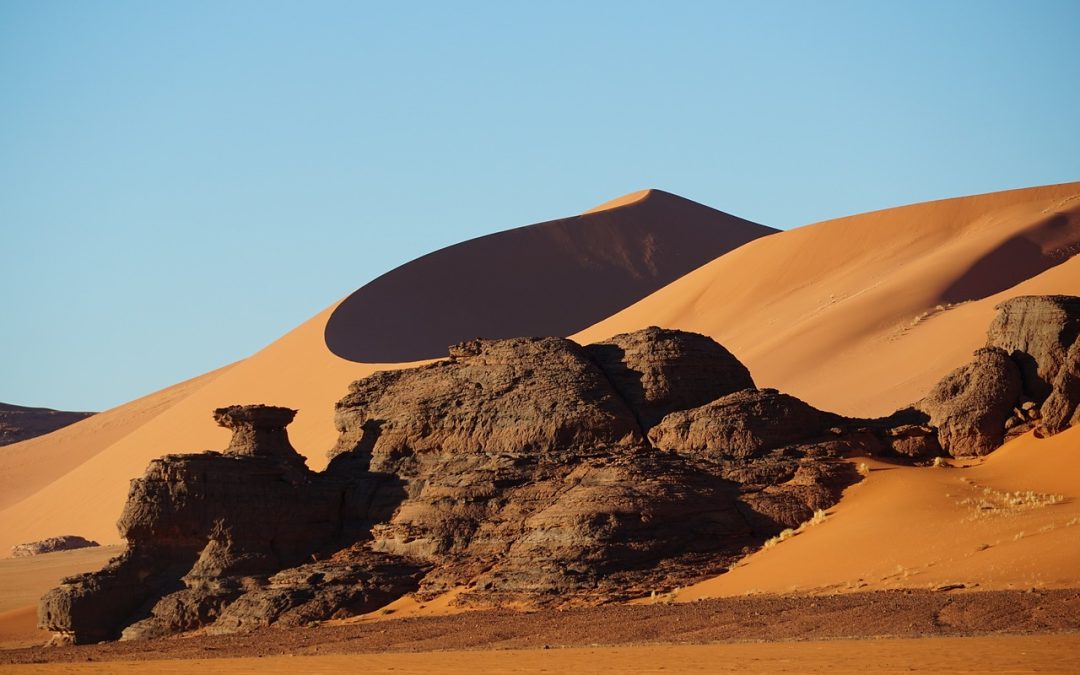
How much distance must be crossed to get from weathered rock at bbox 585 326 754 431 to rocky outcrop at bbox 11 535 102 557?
96.8ft

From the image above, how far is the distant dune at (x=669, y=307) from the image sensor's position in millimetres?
44312

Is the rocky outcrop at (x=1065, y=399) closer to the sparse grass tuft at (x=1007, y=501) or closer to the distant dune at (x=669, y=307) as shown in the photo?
the sparse grass tuft at (x=1007, y=501)

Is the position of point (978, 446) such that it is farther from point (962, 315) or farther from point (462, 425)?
point (962, 315)

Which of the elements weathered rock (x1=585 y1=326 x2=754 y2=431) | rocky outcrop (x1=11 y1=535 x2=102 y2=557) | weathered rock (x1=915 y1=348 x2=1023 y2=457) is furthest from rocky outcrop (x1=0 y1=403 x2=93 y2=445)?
weathered rock (x1=915 y1=348 x2=1023 y2=457)

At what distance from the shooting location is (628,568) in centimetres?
2136

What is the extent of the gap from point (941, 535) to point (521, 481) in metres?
6.73

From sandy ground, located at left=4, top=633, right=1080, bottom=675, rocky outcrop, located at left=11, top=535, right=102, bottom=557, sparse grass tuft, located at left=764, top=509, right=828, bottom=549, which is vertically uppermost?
rocky outcrop, located at left=11, top=535, right=102, bottom=557

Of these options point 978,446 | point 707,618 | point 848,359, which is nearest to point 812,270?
point 848,359

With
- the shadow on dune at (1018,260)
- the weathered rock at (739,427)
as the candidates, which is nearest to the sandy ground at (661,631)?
the weathered rock at (739,427)

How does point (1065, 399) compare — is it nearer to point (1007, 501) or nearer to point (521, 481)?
point (1007, 501)

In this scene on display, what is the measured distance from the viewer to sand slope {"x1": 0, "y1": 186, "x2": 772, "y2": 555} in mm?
57312

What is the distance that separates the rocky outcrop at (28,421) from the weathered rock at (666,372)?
69.1m

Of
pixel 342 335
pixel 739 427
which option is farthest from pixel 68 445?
pixel 739 427

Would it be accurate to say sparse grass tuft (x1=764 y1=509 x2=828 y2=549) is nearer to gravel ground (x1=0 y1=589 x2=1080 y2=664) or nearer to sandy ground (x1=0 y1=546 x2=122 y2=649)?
gravel ground (x1=0 y1=589 x2=1080 y2=664)
